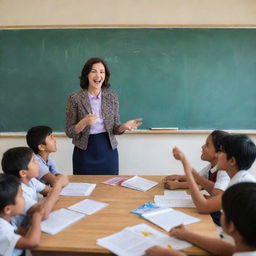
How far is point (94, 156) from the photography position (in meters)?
2.68

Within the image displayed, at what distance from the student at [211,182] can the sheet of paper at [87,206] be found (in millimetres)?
549

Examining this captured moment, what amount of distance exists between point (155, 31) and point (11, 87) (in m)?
1.80

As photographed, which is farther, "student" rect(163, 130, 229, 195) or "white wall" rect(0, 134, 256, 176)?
"white wall" rect(0, 134, 256, 176)

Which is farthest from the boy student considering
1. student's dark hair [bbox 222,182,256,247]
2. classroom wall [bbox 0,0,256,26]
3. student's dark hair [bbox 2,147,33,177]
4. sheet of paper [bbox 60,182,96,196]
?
classroom wall [bbox 0,0,256,26]

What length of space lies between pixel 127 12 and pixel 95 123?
144cm

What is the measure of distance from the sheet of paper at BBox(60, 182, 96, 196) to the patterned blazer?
22.7 inches

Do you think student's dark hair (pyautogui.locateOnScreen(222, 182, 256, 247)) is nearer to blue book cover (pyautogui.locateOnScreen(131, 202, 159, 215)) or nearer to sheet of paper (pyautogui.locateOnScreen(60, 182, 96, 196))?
blue book cover (pyautogui.locateOnScreen(131, 202, 159, 215))

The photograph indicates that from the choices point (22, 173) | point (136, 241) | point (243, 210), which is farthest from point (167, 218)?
point (22, 173)

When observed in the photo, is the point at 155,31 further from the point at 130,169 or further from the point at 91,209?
the point at 91,209

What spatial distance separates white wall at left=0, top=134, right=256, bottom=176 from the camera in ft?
11.3

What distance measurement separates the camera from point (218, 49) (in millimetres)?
3254

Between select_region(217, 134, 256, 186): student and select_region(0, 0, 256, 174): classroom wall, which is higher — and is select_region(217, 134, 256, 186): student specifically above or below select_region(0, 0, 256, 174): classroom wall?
below

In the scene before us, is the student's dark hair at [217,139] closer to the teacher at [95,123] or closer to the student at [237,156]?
the student at [237,156]

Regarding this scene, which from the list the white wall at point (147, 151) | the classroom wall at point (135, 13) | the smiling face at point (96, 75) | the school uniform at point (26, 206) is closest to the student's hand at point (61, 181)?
the school uniform at point (26, 206)
